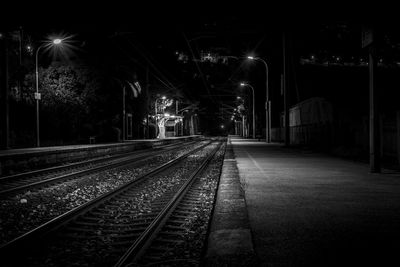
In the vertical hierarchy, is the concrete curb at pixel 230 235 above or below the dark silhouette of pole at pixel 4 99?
below

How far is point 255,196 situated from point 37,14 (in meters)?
5.83

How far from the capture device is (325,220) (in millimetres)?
6027

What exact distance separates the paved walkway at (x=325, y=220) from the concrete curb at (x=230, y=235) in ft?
0.42

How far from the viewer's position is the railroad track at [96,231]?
4852 mm

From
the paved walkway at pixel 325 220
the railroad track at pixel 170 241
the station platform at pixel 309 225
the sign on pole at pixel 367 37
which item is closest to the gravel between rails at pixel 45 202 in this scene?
the railroad track at pixel 170 241

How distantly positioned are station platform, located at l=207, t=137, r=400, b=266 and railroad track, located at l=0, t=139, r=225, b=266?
1256 mm

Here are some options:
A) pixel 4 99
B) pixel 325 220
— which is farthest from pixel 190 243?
pixel 4 99

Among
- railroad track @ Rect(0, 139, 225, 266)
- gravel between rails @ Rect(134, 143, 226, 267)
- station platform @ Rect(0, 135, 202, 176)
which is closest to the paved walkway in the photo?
gravel between rails @ Rect(134, 143, 226, 267)

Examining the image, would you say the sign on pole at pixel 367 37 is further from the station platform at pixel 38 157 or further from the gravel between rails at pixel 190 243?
the station platform at pixel 38 157

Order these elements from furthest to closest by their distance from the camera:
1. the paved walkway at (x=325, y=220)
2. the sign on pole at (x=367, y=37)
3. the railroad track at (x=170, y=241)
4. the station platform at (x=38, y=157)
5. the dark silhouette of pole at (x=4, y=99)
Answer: the dark silhouette of pole at (x=4, y=99), the station platform at (x=38, y=157), the sign on pole at (x=367, y=37), the railroad track at (x=170, y=241), the paved walkway at (x=325, y=220)

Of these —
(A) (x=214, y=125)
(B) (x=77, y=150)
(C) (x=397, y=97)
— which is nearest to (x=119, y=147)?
(B) (x=77, y=150)

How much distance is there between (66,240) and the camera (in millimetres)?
5648

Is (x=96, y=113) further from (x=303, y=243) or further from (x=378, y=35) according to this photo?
(x=303, y=243)

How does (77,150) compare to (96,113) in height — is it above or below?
below
